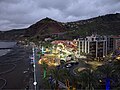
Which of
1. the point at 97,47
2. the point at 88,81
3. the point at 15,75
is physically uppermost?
the point at 97,47

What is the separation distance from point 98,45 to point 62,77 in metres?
48.6

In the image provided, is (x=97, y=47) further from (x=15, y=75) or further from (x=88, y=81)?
(x=88, y=81)

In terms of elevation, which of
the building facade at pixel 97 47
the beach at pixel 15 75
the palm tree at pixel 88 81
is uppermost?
the building facade at pixel 97 47

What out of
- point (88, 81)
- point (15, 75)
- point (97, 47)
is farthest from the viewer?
point (97, 47)

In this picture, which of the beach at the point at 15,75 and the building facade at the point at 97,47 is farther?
the building facade at the point at 97,47

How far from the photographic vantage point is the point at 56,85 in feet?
126

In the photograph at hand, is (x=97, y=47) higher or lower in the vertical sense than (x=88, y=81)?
higher

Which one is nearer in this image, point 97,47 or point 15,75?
point 15,75

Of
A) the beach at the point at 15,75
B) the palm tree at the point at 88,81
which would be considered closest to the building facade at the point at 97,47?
the beach at the point at 15,75

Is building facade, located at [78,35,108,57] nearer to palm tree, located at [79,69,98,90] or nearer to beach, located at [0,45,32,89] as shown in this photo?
beach, located at [0,45,32,89]

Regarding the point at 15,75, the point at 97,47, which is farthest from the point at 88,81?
the point at 97,47

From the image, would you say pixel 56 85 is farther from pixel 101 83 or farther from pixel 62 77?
pixel 101 83

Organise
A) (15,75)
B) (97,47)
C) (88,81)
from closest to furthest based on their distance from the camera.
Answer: (88,81), (15,75), (97,47)

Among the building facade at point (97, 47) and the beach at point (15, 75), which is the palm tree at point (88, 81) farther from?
the building facade at point (97, 47)
